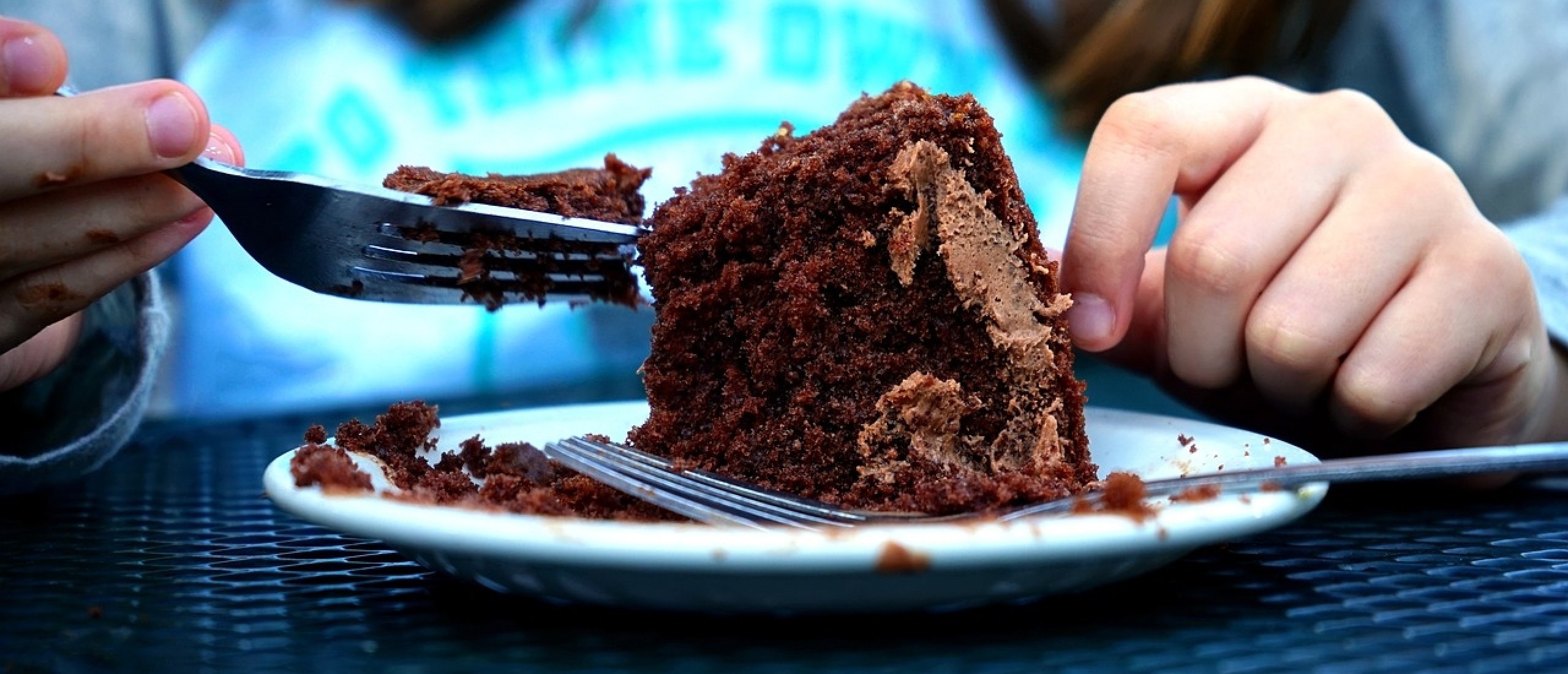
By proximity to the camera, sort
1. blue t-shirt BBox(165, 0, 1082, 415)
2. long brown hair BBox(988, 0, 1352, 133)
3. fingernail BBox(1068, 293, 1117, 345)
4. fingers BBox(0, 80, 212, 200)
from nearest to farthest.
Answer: fingers BBox(0, 80, 212, 200) → fingernail BBox(1068, 293, 1117, 345) → long brown hair BBox(988, 0, 1352, 133) → blue t-shirt BBox(165, 0, 1082, 415)

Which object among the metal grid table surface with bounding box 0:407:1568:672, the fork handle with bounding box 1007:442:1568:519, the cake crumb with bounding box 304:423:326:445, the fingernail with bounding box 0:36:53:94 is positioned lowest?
the metal grid table surface with bounding box 0:407:1568:672

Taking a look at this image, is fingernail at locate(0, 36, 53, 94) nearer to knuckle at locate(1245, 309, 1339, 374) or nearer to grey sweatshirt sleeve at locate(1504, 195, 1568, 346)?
knuckle at locate(1245, 309, 1339, 374)

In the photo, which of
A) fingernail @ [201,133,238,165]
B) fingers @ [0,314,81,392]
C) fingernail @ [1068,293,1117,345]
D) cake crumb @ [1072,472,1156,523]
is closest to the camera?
cake crumb @ [1072,472,1156,523]

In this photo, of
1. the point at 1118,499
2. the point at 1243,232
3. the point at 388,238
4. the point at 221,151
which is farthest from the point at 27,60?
the point at 1243,232

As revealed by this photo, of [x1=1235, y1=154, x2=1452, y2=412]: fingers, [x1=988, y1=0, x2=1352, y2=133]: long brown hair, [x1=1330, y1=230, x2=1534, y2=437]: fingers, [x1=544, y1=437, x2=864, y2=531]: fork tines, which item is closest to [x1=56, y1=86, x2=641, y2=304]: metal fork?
[x1=544, y1=437, x2=864, y2=531]: fork tines

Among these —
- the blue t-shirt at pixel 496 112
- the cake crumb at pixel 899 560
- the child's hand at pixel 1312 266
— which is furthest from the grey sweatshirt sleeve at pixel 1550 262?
the cake crumb at pixel 899 560

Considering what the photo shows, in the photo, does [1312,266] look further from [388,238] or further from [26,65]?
[26,65]

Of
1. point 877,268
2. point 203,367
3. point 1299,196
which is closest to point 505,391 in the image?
point 203,367
